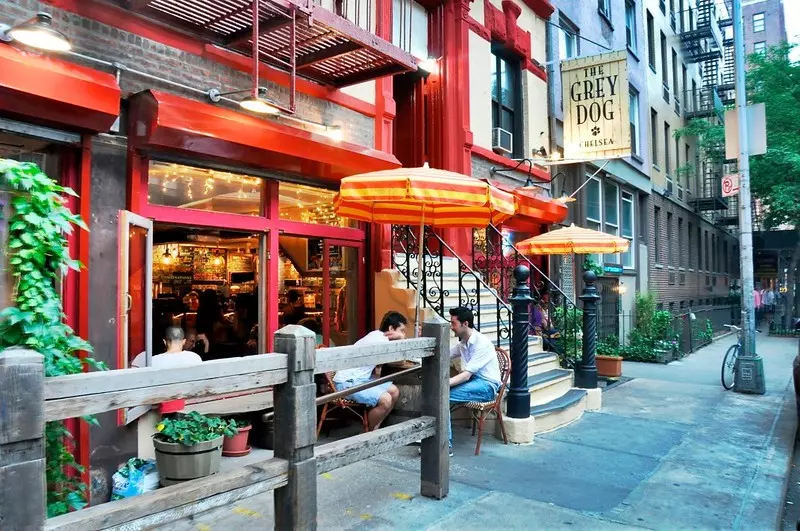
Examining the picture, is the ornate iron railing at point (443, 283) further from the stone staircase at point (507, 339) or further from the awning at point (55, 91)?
the awning at point (55, 91)

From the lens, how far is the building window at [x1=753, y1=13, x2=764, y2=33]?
51719mm

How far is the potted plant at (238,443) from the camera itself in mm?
5984

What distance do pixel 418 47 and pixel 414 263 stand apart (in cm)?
419

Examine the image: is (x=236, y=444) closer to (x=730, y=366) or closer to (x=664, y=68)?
(x=730, y=366)

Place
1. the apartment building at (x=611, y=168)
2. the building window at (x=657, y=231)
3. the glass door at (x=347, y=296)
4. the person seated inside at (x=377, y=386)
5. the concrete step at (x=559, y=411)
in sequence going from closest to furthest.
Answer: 1. the person seated inside at (x=377, y=386)
2. the concrete step at (x=559, y=411)
3. the glass door at (x=347, y=296)
4. the apartment building at (x=611, y=168)
5. the building window at (x=657, y=231)

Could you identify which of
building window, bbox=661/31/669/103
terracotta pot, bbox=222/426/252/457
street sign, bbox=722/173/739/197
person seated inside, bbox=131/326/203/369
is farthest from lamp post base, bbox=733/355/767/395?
building window, bbox=661/31/669/103

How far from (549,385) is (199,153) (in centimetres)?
528

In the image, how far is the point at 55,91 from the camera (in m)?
4.45

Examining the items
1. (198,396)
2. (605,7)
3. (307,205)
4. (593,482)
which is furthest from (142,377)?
(605,7)

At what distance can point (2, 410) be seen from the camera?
88.6 inches

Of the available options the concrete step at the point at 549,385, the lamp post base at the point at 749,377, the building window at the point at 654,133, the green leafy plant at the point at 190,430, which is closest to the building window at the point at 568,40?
the building window at the point at 654,133

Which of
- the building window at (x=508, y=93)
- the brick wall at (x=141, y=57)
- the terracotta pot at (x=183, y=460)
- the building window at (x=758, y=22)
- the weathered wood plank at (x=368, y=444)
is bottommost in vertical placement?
the terracotta pot at (x=183, y=460)

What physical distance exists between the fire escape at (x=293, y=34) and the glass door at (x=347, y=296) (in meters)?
2.34

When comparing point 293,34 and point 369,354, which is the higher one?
point 293,34
